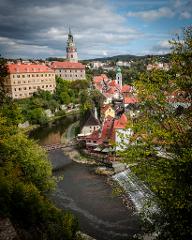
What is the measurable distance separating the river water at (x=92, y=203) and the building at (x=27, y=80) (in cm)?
3241

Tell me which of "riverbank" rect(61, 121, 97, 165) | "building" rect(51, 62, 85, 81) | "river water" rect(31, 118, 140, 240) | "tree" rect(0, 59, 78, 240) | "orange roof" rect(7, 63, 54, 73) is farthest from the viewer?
"building" rect(51, 62, 85, 81)

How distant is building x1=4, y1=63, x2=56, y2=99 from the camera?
208 ft

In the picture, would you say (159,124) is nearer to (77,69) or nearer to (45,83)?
(45,83)

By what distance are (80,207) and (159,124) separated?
621 inches

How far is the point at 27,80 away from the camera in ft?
217

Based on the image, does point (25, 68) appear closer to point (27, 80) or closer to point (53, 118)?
point (27, 80)

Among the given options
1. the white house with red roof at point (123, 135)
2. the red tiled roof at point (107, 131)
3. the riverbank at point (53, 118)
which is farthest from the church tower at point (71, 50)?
the white house with red roof at point (123, 135)

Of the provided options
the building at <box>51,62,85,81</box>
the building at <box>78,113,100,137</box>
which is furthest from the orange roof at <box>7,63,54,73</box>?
the building at <box>78,113,100,137</box>

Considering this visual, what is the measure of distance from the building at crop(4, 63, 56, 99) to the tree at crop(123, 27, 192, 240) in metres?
54.7

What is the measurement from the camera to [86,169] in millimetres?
32125

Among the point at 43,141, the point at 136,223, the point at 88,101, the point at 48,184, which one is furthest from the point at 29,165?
the point at 88,101

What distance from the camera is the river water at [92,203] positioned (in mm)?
20656

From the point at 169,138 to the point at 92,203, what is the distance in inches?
650

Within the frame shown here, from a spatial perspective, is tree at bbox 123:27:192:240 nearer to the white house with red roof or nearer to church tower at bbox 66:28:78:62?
the white house with red roof
